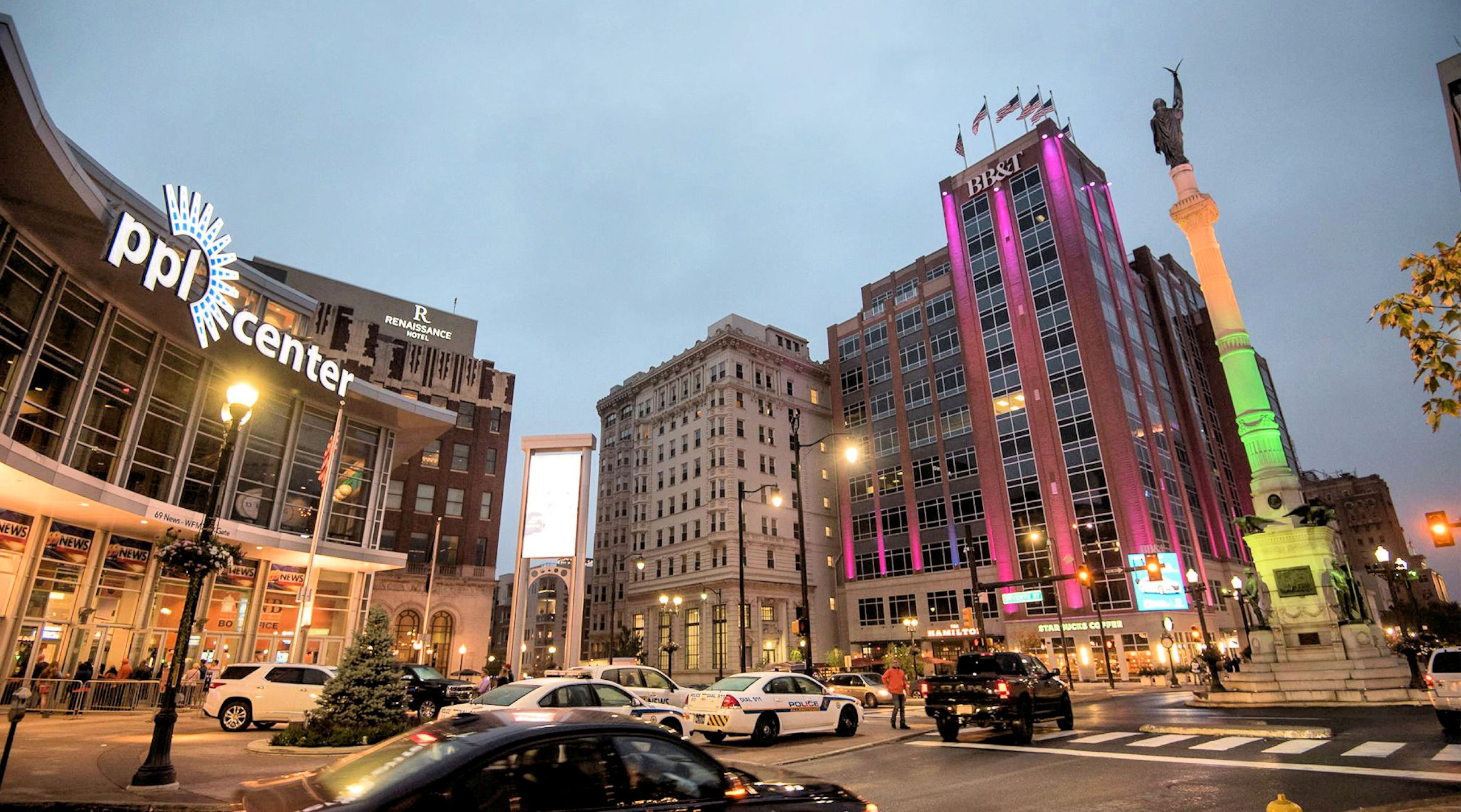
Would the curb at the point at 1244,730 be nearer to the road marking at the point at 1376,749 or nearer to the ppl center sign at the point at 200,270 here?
the road marking at the point at 1376,749

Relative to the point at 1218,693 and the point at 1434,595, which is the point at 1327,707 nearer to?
the point at 1218,693

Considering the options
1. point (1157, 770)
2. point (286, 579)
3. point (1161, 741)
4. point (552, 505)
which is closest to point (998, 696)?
point (1161, 741)

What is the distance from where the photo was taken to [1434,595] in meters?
134

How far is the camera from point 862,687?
30.7 meters

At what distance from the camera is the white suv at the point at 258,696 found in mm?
18234

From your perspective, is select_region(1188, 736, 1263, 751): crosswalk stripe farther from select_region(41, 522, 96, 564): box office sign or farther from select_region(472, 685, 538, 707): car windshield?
select_region(41, 522, 96, 564): box office sign

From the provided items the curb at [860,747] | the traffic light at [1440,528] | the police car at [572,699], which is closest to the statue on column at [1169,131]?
the traffic light at [1440,528]

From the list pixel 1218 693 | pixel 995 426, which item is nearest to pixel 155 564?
pixel 1218 693

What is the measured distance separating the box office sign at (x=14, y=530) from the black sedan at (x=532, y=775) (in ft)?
84.4

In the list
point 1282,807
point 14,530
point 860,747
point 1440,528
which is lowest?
point 860,747

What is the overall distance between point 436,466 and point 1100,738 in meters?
50.0

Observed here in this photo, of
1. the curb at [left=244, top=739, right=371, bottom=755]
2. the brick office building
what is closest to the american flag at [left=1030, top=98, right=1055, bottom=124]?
the brick office building

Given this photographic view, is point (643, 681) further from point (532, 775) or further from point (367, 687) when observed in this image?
point (532, 775)

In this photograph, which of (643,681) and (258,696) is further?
(258,696)
